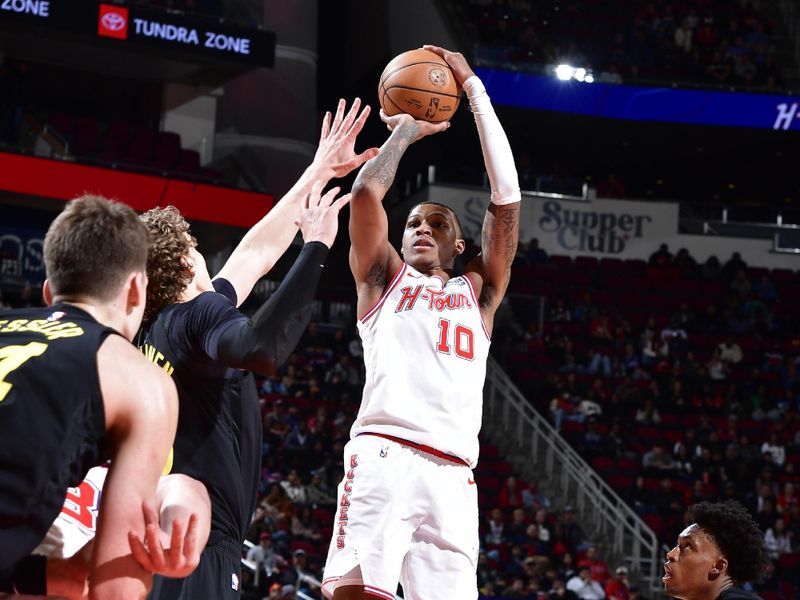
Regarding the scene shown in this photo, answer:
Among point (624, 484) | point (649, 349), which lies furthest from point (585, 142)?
point (624, 484)

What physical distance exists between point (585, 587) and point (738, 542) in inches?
342

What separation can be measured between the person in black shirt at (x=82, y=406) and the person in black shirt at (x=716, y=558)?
2922 mm

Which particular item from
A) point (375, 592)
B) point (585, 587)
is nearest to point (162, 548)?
point (375, 592)

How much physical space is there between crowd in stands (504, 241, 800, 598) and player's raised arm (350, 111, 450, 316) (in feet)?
37.4

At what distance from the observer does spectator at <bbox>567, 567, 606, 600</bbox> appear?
12953 millimetres

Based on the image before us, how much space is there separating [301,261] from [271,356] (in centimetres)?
38

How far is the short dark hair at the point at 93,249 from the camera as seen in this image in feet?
8.17

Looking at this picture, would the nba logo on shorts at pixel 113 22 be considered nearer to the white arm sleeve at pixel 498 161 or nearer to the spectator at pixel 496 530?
the spectator at pixel 496 530

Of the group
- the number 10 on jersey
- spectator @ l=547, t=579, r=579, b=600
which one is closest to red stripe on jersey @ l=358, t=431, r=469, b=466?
the number 10 on jersey

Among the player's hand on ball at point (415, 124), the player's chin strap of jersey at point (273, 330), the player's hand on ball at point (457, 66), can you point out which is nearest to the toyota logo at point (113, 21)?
the player's hand on ball at point (457, 66)

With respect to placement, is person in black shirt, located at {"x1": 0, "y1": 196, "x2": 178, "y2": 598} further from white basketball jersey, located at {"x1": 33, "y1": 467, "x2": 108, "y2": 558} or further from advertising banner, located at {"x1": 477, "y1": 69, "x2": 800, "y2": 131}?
advertising banner, located at {"x1": 477, "y1": 69, "x2": 800, "y2": 131}

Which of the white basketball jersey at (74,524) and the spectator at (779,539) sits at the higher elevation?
the white basketball jersey at (74,524)

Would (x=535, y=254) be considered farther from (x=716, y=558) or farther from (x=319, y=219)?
(x=319, y=219)

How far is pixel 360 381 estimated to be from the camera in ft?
58.2
